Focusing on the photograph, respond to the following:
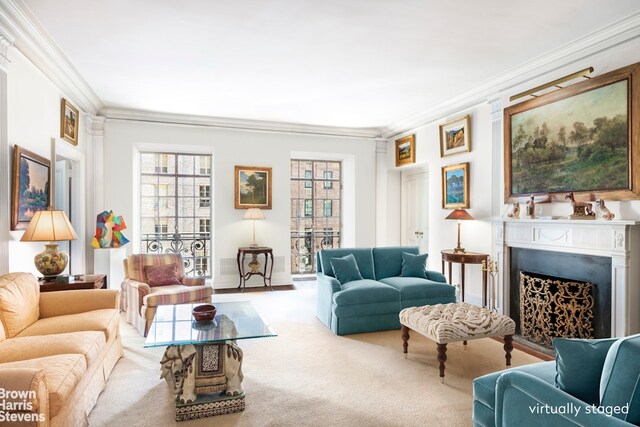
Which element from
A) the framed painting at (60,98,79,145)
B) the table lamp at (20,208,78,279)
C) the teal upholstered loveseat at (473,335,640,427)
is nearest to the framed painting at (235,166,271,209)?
the framed painting at (60,98,79,145)

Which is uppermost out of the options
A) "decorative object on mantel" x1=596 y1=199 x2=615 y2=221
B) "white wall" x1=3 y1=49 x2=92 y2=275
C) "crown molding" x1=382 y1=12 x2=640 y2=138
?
"crown molding" x1=382 y1=12 x2=640 y2=138

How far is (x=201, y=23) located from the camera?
338 centimetres

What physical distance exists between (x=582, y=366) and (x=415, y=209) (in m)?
5.80

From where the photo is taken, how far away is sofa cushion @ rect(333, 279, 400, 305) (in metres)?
4.18

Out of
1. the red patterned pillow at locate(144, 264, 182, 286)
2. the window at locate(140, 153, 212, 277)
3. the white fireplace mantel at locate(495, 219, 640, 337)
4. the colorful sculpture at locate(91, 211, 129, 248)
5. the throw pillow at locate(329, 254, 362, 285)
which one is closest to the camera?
the white fireplace mantel at locate(495, 219, 640, 337)

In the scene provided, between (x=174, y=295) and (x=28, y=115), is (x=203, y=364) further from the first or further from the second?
(x=28, y=115)

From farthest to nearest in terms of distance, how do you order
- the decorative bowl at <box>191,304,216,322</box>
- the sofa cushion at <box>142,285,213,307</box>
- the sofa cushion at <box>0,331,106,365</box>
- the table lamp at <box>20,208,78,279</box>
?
the sofa cushion at <box>142,285,213,307</box>, the table lamp at <box>20,208,78,279</box>, the decorative bowl at <box>191,304,216,322</box>, the sofa cushion at <box>0,331,106,365</box>

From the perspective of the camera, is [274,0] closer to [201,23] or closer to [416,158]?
[201,23]

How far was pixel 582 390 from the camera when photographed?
1529mm

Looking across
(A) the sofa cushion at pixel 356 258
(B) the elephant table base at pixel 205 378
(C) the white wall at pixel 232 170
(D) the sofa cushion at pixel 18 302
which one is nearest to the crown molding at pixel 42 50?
(C) the white wall at pixel 232 170

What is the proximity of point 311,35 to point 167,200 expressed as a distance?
4736 mm

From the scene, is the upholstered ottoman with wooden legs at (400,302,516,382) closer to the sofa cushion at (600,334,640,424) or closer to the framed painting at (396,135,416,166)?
the sofa cushion at (600,334,640,424)

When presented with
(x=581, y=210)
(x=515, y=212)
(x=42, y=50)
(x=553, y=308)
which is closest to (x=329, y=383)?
(x=553, y=308)

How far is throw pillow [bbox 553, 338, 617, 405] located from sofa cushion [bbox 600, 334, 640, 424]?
10cm
